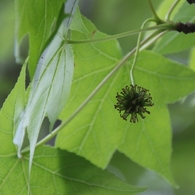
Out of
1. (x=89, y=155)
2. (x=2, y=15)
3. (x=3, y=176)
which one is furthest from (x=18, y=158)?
(x=2, y=15)

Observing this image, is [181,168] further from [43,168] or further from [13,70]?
[43,168]

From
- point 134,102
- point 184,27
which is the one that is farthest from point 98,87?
point 184,27

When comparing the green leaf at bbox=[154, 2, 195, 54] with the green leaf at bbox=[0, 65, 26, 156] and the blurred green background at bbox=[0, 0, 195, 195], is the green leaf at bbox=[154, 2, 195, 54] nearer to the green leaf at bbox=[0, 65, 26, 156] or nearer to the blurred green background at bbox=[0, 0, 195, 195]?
the green leaf at bbox=[0, 65, 26, 156]

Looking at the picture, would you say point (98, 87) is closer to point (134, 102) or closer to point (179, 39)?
point (134, 102)

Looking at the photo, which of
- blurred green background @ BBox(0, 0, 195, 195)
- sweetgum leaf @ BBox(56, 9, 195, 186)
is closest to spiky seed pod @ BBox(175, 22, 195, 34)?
sweetgum leaf @ BBox(56, 9, 195, 186)

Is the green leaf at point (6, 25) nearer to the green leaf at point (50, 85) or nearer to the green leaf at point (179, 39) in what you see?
the green leaf at point (179, 39)

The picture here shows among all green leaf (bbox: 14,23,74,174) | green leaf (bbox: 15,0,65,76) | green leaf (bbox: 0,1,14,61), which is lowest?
green leaf (bbox: 14,23,74,174)

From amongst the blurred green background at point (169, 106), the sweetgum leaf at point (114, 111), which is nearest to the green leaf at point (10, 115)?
the sweetgum leaf at point (114, 111)
